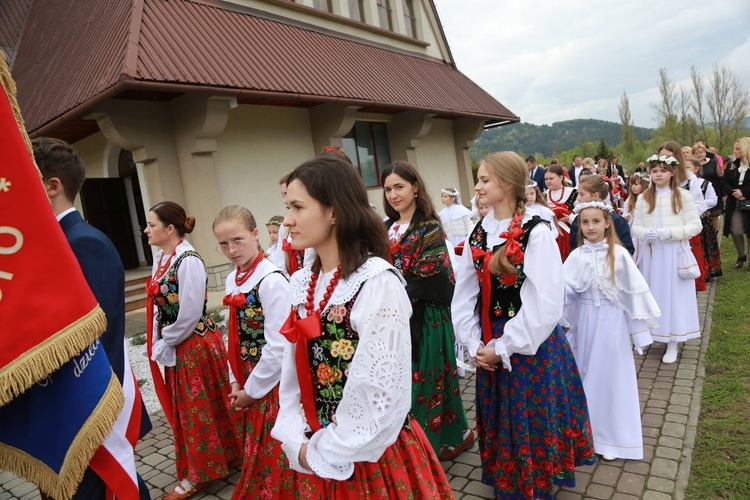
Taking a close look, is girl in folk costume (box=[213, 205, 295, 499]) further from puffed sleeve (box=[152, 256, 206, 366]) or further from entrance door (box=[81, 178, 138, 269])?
entrance door (box=[81, 178, 138, 269])

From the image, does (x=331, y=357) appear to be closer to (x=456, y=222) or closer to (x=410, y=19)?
(x=456, y=222)

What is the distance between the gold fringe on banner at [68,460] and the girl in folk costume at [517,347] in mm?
1854

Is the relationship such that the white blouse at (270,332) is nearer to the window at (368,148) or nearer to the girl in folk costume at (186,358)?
the girl in folk costume at (186,358)

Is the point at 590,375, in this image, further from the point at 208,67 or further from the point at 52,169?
the point at 208,67

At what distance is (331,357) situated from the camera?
1.78 m

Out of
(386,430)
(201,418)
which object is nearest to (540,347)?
(386,430)

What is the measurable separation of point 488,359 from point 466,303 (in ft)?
1.28

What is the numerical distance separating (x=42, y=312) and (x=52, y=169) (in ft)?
3.24

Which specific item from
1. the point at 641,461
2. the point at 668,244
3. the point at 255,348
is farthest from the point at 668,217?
the point at 255,348

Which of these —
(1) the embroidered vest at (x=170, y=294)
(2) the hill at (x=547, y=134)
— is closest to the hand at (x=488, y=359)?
(1) the embroidered vest at (x=170, y=294)

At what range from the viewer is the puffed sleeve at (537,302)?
8.64 feet

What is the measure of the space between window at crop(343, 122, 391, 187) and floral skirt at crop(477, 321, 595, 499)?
Answer: 10979 millimetres

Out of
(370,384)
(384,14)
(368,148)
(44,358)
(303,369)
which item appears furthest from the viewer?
(384,14)

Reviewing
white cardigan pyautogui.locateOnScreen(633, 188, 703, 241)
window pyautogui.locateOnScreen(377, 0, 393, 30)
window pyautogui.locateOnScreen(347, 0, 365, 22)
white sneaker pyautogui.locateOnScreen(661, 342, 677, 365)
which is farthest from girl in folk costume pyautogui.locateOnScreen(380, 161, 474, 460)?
window pyautogui.locateOnScreen(377, 0, 393, 30)
